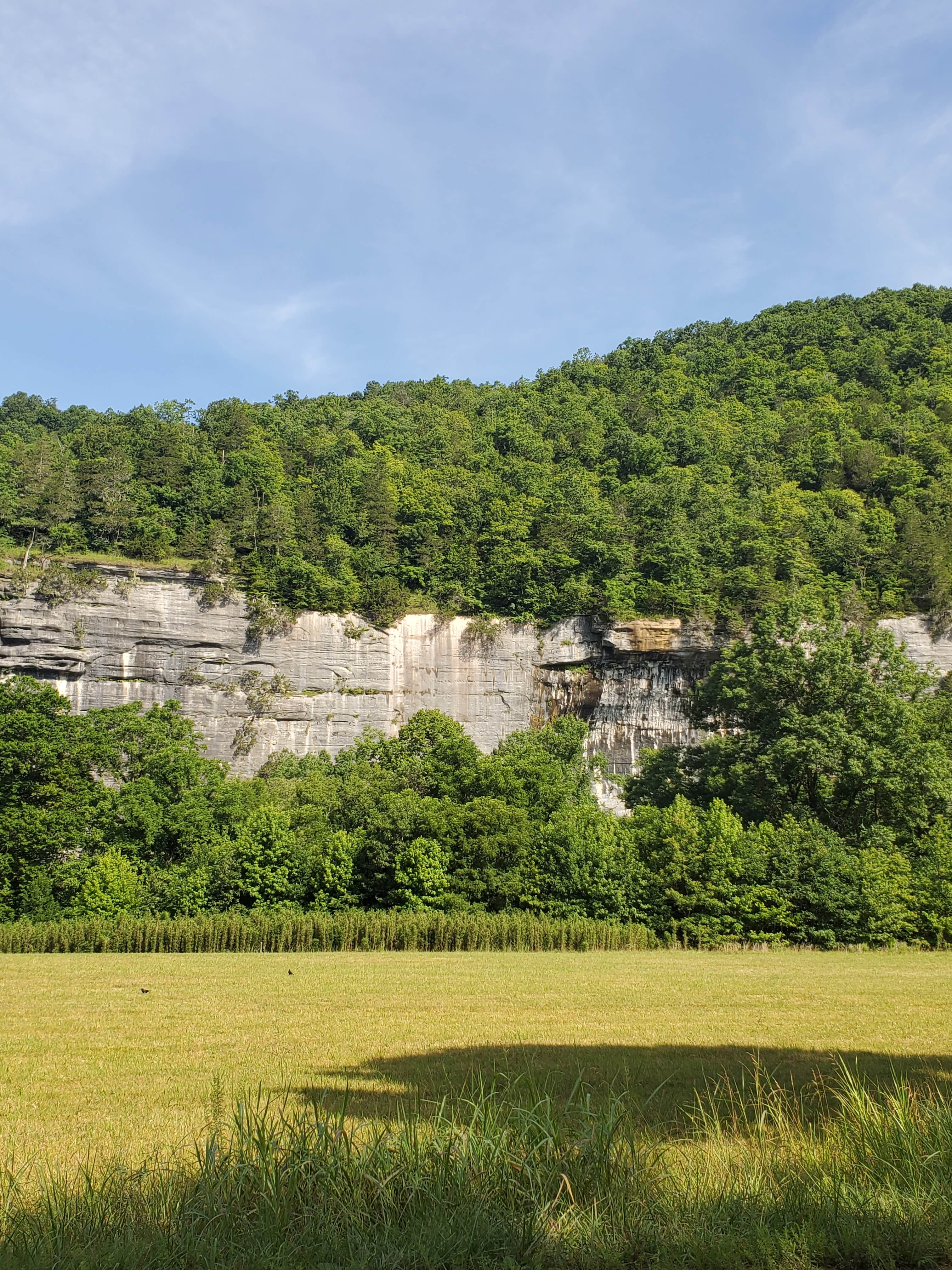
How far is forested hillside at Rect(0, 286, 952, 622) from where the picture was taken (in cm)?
6612

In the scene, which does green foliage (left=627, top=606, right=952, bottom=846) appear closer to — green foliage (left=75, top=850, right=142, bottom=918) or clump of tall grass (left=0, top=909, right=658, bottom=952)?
clump of tall grass (left=0, top=909, right=658, bottom=952)

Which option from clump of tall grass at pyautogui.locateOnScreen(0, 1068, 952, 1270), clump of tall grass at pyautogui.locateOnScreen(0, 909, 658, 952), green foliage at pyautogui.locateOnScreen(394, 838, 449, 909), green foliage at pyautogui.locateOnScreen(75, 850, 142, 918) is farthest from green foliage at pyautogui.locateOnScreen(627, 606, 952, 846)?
clump of tall grass at pyautogui.locateOnScreen(0, 1068, 952, 1270)

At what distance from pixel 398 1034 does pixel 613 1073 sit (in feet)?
12.3

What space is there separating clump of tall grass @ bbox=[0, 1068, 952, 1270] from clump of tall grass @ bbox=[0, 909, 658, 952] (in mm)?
25127

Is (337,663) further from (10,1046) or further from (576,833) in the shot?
(10,1046)

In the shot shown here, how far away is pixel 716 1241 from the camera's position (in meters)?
4.72

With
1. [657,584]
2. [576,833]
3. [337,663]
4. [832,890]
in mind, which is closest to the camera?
[832,890]

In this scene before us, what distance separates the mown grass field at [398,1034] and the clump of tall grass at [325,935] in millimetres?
8254

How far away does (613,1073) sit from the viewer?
30.2 ft

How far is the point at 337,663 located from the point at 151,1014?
4787cm

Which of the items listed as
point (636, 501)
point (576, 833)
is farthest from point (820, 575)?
point (576, 833)

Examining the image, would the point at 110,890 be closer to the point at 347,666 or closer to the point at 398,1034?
the point at 398,1034

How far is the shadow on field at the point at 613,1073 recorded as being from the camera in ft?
25.6

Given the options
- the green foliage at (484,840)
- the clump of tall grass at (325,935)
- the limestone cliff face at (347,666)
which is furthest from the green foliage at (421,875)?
the limestone cliff face at (347,666)
